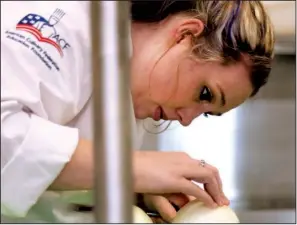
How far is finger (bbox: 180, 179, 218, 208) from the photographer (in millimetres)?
807

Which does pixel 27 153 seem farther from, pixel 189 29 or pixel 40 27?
pixel 189 29

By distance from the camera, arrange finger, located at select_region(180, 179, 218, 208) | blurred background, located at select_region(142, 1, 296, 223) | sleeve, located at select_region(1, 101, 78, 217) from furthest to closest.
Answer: blurred background, located at select_region(142, 1, 296, 223)
finger, located at select_region(180, 179, 218, 208)
sleeve, located at select_region(1, 101, 78, 217)

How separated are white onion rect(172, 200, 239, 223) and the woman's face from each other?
0.58 feet

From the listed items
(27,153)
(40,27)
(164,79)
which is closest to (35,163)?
(27,153)

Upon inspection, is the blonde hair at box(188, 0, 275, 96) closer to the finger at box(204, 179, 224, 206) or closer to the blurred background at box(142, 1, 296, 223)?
the finger at box(204, 179, 224, 206)

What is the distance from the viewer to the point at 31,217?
0.83 m

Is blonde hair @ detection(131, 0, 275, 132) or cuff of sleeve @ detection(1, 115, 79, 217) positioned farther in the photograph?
blonde hair @ detection(131, 0, 275, 132)

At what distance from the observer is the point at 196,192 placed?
0.81 meters

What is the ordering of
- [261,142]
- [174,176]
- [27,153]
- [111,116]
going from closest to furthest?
[111,116] < [27,153] < [174,176] < [261,142]

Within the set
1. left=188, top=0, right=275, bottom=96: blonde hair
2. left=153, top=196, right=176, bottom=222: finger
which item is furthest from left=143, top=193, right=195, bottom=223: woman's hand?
left=188, top=0, right=275, bottom=96: blonde hair

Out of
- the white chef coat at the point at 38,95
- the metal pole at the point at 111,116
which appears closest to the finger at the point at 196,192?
the white chef coat at the point at 38,95

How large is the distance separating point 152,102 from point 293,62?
2.74 feet

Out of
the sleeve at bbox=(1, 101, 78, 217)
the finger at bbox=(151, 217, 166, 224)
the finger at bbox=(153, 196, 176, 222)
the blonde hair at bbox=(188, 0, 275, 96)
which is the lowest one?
the finger at bbox=(151, 217, 166, 224)

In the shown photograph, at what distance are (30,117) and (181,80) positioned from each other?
0.96 feet
